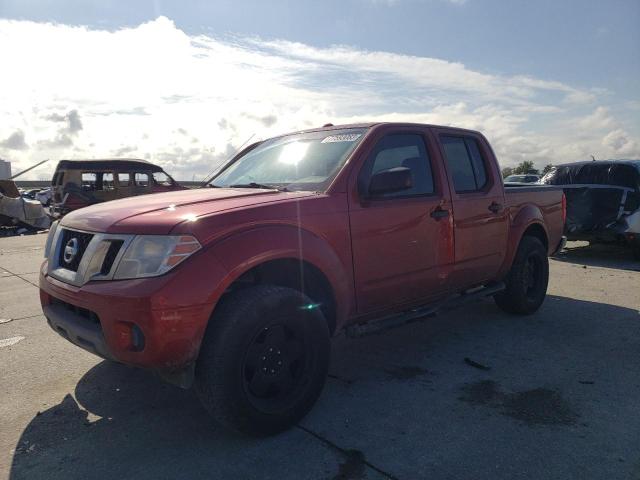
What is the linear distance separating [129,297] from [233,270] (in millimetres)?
541

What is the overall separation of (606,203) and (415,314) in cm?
709

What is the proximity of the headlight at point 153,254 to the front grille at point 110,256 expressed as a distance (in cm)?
9

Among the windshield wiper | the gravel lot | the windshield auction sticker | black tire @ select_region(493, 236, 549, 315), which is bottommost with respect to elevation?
the gravel lot

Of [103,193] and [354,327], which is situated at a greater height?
[103,193]

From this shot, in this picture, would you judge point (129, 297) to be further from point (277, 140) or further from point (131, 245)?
point (277, 140)

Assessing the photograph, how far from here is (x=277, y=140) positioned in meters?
4.54

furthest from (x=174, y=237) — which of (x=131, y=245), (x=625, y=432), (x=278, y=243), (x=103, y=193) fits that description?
(x=103, y=193)

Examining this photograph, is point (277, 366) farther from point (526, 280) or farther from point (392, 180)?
point (526, 280)

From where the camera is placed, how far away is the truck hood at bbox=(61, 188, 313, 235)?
2756 millimetres

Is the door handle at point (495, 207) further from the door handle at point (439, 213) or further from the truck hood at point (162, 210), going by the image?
the truck hood at point (162, 210)

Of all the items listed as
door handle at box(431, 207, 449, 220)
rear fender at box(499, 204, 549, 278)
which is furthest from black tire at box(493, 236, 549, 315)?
door handle at box(431, 207, 449, 220)

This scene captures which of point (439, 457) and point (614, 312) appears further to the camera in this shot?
point (614, 312)

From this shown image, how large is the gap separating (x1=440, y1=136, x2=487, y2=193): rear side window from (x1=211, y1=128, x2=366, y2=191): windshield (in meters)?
1.08

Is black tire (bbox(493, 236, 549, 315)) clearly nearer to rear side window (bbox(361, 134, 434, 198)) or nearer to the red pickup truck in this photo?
the red pickup truck
